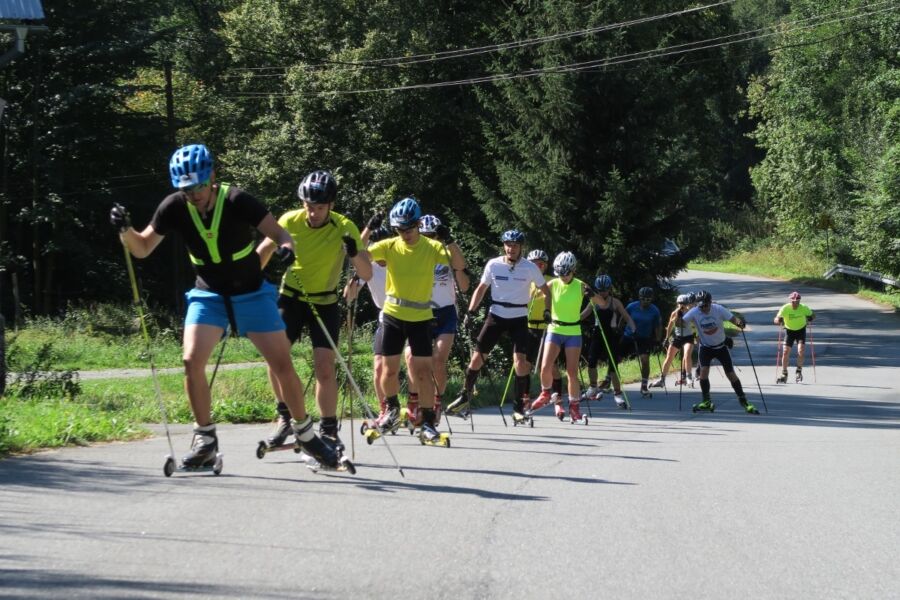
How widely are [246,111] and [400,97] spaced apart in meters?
7.04

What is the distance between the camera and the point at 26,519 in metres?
6.57

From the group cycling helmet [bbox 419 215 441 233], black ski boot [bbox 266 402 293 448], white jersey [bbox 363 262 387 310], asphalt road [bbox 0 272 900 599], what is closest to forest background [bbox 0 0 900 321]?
white jersey [bbox 363 262 387 310]

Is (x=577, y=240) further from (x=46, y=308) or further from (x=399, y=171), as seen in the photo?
(x=46, y=308)

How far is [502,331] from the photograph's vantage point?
14.0m

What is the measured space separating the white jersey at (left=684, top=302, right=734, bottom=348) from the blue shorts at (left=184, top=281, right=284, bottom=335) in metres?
11.3

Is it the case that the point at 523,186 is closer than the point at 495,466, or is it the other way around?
the point at 495,466

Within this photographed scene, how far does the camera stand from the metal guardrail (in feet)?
152

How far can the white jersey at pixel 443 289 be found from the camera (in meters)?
13.1

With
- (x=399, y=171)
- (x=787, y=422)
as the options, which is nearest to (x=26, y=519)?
(x=787, y=422)

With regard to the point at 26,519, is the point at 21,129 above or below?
above

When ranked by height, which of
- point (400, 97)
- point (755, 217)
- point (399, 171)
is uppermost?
point (400, 97)

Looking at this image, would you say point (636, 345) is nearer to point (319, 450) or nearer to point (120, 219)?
point (319, 450)

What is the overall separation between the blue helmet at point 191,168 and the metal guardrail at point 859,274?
137 ft

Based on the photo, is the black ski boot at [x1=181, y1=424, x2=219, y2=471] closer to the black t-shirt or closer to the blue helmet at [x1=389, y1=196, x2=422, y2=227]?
the black t-shirt
